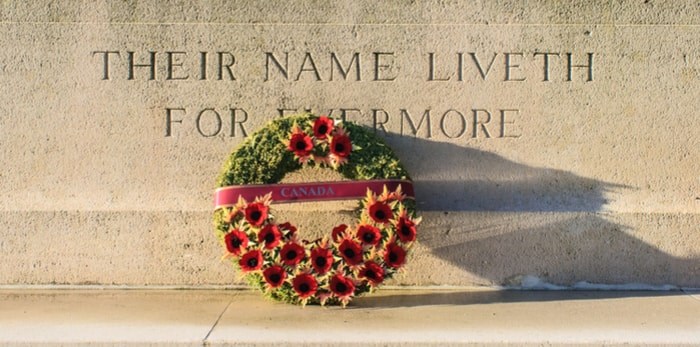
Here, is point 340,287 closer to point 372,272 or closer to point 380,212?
point 372,272

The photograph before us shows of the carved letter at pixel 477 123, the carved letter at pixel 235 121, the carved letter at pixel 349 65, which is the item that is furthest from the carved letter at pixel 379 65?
the carved letter at pixel 235 121

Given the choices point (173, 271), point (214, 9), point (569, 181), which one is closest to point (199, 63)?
point (214, 9)

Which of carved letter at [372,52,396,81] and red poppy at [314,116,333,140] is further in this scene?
carved letter at [372,52,396,81]

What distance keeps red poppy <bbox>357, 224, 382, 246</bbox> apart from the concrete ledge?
465mm

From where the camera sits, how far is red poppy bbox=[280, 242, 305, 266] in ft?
19.4

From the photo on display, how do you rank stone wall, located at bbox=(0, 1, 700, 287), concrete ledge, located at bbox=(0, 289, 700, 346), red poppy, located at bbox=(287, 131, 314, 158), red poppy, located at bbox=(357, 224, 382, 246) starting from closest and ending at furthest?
concrete ledge, located at bbox=(0, 289, 700, 346) → red poppy, located at bbox=(357, 224, 382, 246) → red poppy, located at bbox=(287, 131, 314, 158) → stone wall, located at bbox=(0, 1, 700, 287)

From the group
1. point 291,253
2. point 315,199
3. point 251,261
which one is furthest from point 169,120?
point 291,253

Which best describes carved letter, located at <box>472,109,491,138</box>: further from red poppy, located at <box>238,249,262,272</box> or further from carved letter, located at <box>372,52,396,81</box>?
red poppy, located at <box>238,249,262,272</box>

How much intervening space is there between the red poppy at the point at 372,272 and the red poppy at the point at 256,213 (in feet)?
2.58

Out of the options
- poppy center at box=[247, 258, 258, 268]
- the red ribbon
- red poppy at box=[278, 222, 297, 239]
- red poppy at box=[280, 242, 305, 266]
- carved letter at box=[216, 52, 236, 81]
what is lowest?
poppy center at box=[247, 258, 258, 268]

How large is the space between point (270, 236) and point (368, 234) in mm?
688

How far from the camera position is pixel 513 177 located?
686 cm

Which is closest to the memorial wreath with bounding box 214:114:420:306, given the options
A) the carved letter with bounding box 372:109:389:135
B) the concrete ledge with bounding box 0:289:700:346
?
the concrete ledge with bounding box 0:289:700:346

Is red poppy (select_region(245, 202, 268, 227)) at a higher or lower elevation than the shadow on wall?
higher
